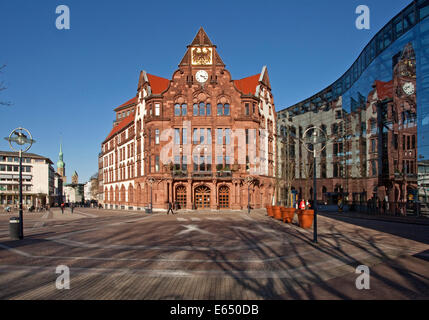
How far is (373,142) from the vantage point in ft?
147

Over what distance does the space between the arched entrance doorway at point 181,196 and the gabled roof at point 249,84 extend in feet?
59.4

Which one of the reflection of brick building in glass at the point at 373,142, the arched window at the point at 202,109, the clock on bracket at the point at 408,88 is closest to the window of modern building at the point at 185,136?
the arched window at the point at 202,109

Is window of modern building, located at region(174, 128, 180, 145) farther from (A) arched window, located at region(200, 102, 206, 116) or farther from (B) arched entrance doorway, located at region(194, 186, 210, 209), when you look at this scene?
(B) arched entrance doorway, located at region(194, 186, 210, 209)

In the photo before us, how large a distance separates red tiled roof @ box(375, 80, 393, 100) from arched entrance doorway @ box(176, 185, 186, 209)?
3062 cm

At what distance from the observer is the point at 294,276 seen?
8.73m

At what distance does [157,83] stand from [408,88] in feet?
117

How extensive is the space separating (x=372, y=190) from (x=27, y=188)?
100429 mm

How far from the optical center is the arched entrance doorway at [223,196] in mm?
42500

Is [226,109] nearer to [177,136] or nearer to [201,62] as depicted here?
[201,62]

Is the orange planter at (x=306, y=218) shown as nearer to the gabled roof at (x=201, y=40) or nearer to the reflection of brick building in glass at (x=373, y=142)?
the reflection of brick building in glass at (x=373, y=142)

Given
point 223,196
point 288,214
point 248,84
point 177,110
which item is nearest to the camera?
point 288,214

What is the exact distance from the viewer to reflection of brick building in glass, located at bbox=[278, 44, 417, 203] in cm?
3562

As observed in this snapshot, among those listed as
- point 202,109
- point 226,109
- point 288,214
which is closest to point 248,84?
point 226,109
